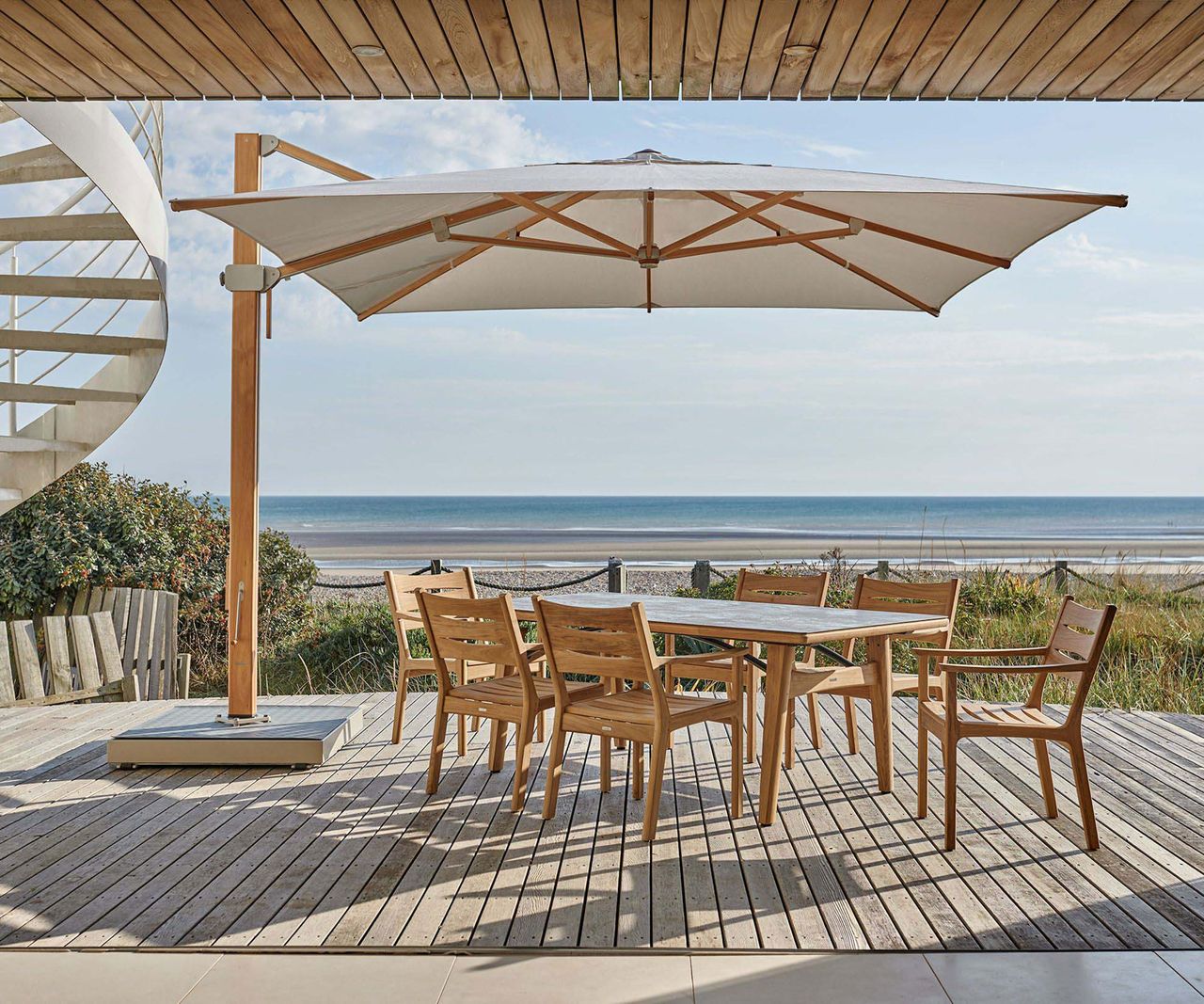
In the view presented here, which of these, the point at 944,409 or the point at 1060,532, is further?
the point at 944,409

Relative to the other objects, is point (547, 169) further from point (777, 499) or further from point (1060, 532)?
point (777, 499)

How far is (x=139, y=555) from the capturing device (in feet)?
29.3

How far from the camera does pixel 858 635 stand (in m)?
4.23

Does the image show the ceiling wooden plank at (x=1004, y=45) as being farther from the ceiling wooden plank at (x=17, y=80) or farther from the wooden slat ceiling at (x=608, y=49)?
the ceiling wooden plank at (x=17, y=80)

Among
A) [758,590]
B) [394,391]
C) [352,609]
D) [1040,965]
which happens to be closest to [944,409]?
[394,391]

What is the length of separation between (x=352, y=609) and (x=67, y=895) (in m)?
8.13

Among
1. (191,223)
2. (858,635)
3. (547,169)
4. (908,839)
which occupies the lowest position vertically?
(908,839)

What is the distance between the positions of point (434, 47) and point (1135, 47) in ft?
6.95

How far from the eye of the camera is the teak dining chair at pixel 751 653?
488cm

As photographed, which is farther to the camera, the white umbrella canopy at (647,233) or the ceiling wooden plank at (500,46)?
the white umbrella canopy at (647,233)

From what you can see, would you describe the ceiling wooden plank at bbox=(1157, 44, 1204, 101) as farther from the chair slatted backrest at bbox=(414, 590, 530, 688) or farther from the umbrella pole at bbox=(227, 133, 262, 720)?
the umbrella pole at bbox=(227, 133, 262, 720)

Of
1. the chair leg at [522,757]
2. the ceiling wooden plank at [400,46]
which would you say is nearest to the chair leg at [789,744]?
the chair leg at [522,757]

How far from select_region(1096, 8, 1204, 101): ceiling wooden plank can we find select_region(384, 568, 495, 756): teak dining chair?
131 inches

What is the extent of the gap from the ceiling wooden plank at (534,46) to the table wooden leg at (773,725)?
217 cm
